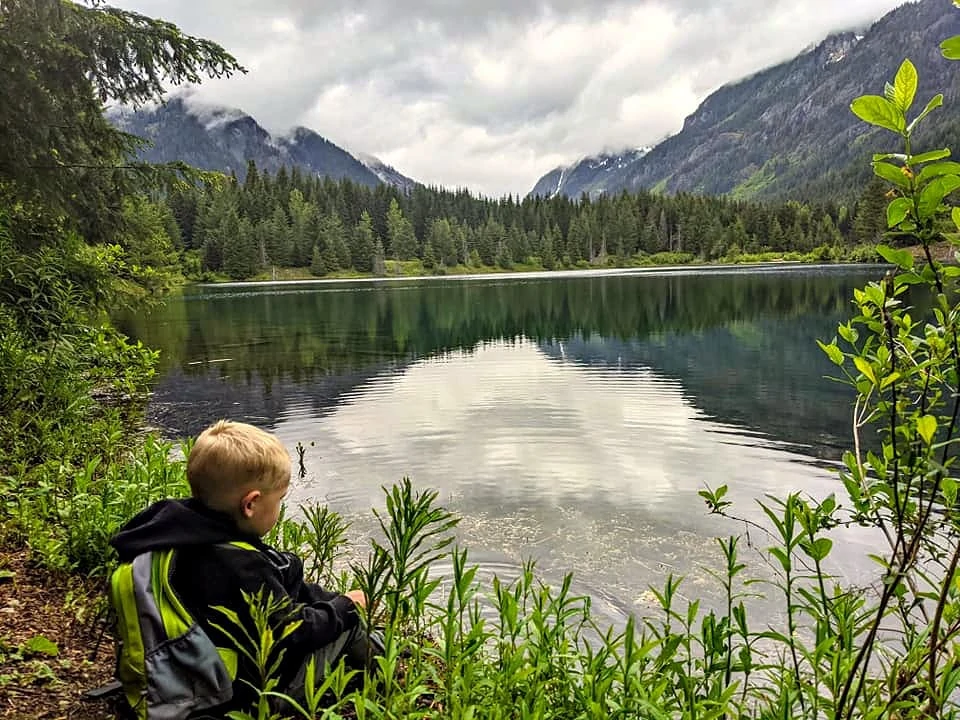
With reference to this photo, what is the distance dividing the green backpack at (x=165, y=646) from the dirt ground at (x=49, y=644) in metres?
0.70

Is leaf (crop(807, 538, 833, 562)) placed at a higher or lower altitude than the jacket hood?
lower

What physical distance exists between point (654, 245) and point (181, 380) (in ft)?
455

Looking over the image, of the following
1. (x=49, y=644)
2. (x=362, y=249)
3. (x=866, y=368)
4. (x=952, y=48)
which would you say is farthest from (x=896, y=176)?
(x=362, y=249)

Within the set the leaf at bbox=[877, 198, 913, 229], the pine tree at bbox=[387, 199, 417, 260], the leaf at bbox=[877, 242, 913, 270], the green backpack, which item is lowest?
the green backpack

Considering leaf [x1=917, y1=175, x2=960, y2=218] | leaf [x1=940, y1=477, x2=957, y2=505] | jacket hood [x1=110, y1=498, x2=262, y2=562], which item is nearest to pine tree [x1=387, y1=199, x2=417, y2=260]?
jacket hood [x1=110, y1=498, x2=262, y2=562]

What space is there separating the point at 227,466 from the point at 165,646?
750 millimetres

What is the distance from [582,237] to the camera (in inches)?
5679

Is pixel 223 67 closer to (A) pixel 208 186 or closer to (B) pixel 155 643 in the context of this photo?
(A) pixel 208 186

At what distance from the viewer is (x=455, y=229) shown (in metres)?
143

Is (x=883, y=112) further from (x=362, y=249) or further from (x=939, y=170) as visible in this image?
(x=362, y=249)

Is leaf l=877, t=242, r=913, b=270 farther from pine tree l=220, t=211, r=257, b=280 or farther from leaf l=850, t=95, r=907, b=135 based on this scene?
pine tree l=220, t=211, r=257, b=280

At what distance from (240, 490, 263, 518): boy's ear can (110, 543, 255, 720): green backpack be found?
323 mm

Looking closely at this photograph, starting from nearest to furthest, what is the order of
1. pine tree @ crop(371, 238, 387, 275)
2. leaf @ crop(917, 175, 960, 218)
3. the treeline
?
1. leaf @ crop(917, 175, 960, 218)
2. the treeline
3. pine tree @ crop(371, 238, 387, 275)

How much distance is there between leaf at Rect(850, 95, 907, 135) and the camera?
5.04 feet
